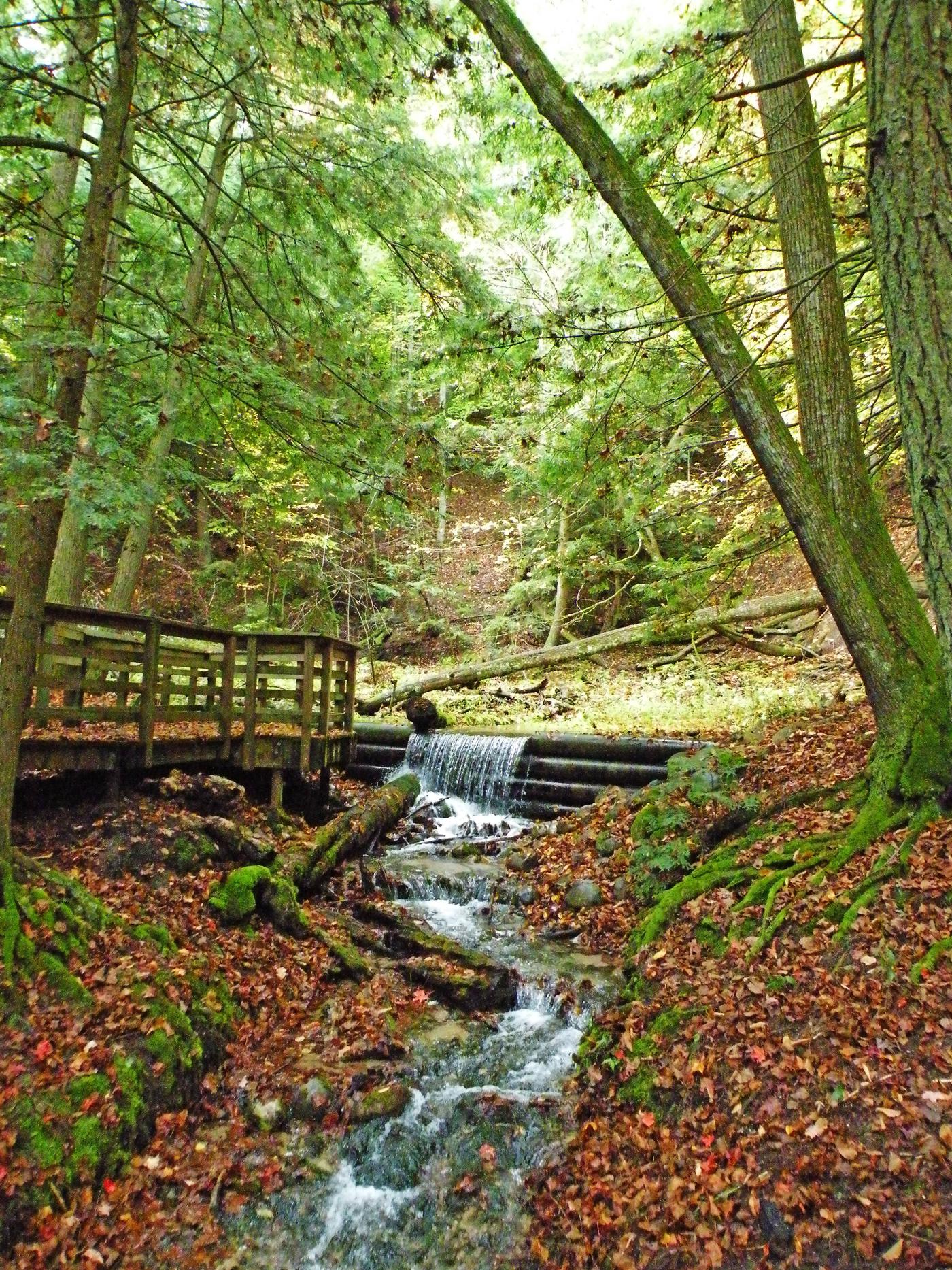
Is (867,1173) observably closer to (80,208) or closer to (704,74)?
(704,74)

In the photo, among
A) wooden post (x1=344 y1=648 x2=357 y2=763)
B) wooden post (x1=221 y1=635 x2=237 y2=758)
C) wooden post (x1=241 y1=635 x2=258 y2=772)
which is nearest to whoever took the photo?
wooden post (x1=221 y1=635 x2=237 y2=758)

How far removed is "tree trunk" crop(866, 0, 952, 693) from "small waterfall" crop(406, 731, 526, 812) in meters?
9.11

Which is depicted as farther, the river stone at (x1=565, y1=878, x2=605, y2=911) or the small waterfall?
the small waterfall

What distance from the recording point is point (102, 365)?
17.3 feet

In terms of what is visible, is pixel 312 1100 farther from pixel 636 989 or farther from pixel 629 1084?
pixel 636 989

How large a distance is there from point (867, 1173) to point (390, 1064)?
9.39 ft

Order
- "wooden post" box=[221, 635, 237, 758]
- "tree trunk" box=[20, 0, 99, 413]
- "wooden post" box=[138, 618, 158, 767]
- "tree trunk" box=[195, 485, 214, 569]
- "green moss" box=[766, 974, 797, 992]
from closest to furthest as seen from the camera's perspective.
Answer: "green moss" box=[766, 974, 797, 992], "tree trunk" box=[20, 0, 99, 413], "wooden post" box=[138, 618, 158, 767], "wooden post" box=[221, 635, 237, 758], "tree trunk" box=[195, 485, 214, 569]

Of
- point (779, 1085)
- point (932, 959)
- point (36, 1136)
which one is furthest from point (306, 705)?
point (932, 959)

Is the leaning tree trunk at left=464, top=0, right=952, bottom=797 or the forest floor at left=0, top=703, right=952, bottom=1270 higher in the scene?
the leaning tree trunk at left=464, top=0, right=952, bottom=797

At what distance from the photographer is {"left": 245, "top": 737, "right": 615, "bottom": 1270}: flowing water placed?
3.29 meters

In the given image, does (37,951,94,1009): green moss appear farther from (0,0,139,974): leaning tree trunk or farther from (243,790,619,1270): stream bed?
(243,790,619,1270): stream bed

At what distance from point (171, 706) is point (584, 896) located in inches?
220

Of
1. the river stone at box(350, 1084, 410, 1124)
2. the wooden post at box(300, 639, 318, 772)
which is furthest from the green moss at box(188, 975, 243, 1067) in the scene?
the wooden post at box(300, 639, 318, 772)

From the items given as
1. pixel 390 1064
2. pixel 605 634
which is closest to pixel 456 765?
pixel 605 634
